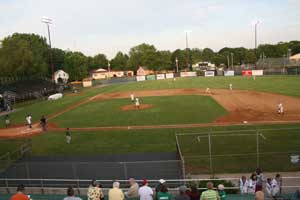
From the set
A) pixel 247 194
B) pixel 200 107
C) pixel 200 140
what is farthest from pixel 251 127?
pixel 247 194

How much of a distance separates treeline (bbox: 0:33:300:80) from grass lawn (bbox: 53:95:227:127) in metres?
30.6

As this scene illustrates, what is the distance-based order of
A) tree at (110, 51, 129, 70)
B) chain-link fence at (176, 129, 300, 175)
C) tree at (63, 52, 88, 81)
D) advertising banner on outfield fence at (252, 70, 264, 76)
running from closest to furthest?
chain-link fence at (176, 129, 300, 175) < advertising banner on outfield fence at (252, 70, 264, 76) < tree at (63, 52, 88, 81) < tree at (110, 51, 129, 70)

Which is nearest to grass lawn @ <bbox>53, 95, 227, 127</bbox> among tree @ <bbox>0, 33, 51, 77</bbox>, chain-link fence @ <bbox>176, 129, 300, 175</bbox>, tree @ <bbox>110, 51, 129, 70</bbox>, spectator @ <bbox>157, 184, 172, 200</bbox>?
chain-link fence @ <bbox>176, 129, 300, 175</bbox>

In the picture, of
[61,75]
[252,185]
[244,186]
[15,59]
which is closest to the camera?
[252,185]

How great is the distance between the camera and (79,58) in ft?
358

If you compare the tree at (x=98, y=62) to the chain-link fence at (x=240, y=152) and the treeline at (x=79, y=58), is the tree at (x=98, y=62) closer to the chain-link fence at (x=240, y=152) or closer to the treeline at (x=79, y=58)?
the treeline at (x=79, y=58)

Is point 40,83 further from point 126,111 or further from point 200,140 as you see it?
point 200,140

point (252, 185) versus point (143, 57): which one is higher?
point (143, 57)

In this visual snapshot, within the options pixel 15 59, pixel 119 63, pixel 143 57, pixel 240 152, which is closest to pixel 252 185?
pixel 240 152

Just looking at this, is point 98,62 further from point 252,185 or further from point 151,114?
point 252,185

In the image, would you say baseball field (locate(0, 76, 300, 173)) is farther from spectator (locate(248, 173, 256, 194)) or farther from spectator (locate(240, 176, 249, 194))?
spectator (locate(248, 173, 256, 194))

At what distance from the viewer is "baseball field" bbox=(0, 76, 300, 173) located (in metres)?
20.5

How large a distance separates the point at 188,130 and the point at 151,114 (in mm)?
9807

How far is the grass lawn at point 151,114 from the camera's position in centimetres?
3300
